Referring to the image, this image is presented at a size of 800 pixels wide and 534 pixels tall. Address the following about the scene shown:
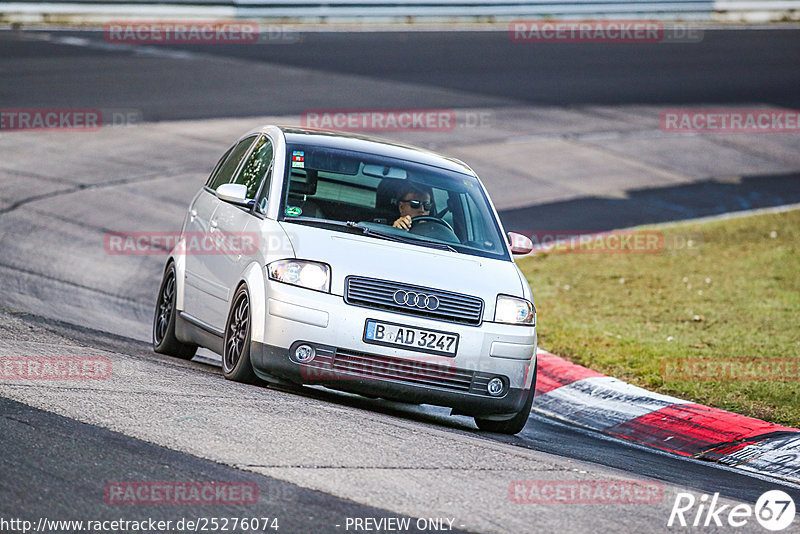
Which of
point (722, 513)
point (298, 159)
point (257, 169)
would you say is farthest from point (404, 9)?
point (722, 513)

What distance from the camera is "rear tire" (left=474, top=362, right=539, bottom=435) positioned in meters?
7.86

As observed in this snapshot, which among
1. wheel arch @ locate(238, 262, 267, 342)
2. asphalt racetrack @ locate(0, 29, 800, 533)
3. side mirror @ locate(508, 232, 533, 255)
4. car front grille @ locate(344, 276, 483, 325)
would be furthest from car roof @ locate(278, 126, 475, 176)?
asphalt racetrack @ locate(0, 29, 800, 533)

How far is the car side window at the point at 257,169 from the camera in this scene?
8.53 metres

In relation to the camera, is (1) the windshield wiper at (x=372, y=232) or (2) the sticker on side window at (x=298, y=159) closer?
(1) the windshield wiper at (x=372, y=232)

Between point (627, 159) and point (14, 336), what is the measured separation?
14.7 meters

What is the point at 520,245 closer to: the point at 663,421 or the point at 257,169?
the point at 663,421

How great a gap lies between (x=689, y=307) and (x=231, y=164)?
5.22 meters

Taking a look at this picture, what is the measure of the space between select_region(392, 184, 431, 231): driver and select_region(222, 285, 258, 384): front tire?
1.21m

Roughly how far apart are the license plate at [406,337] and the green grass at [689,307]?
111 inches

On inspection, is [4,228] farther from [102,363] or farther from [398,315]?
[398,315]

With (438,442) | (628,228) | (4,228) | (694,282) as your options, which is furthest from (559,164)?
(438,442)

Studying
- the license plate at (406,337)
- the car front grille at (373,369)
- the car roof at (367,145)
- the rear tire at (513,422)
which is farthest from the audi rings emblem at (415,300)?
the car roof at (367,145)

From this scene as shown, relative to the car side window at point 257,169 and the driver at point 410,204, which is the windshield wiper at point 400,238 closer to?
the driver at point 410,204

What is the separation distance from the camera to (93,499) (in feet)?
16.4
